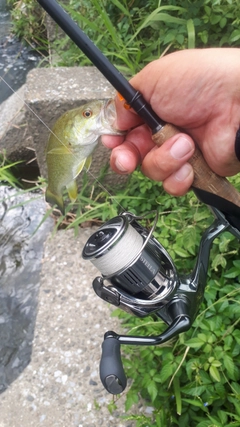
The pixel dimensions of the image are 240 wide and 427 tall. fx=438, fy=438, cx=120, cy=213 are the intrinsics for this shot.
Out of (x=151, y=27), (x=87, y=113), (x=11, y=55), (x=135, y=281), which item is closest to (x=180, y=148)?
(x=87, y=113)

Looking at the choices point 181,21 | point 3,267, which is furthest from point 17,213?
point 181,21

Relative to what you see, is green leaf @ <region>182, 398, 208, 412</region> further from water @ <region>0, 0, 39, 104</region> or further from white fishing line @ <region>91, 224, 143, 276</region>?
water @ <region>0, 0, 39, 104</region>

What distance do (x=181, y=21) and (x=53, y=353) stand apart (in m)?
1.90

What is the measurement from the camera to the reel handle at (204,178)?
4.26ft

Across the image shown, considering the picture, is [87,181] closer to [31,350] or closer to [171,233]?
[171,233]

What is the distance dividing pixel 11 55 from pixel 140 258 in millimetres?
4134

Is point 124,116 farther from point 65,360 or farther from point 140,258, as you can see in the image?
point 65,360

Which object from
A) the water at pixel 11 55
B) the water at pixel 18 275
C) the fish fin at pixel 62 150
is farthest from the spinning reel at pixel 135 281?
the water at pixel 11 55

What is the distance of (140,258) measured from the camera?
1183mm

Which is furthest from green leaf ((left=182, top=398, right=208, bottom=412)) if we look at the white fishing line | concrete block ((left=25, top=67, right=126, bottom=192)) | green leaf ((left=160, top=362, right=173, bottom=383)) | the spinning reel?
concrete block ((left=25, top=67, right=126, bottom=192))

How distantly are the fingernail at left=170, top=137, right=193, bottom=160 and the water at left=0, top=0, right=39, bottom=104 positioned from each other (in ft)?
11.5

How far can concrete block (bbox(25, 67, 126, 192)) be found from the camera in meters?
2.51

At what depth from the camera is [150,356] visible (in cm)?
168

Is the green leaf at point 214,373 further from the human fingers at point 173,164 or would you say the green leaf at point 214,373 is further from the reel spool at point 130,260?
the human fingers at point 173,164
